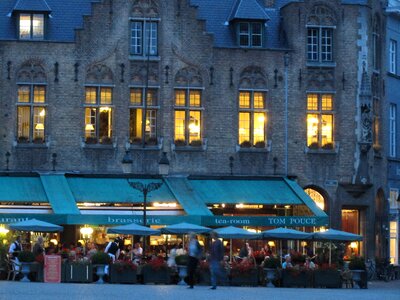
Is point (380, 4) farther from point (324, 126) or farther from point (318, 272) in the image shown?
point (318, 272)

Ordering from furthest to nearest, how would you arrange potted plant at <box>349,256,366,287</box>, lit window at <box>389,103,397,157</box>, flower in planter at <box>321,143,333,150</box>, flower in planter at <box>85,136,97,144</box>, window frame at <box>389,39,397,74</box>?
window frame at <box>389,39,397,74</box> < lit window at <box>389,103,397,157</box> < flower in planter at <box>321,143,333,150</box> < flower in planter at <box>85,136,97,144</box> < potted plant at <box>349,256,366,287</box>

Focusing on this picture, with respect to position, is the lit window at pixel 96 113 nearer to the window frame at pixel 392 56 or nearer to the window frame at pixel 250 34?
the window frame at pixel 250 34

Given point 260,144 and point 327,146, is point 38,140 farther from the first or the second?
point 327,146

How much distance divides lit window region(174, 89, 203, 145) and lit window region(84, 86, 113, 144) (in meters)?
2.78

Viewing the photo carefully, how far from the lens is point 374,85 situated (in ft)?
167

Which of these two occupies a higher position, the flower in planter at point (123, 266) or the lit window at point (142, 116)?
the lit window at point (142, 116)

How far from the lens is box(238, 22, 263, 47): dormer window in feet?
162

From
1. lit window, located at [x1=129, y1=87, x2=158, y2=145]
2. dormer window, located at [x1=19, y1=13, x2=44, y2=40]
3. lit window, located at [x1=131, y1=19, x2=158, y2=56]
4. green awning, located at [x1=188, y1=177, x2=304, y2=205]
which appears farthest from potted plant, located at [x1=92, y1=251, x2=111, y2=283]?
dormer window, located at [x1=19, y1=13, x2=44, y2=40]

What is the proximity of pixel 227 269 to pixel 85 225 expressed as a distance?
942cm

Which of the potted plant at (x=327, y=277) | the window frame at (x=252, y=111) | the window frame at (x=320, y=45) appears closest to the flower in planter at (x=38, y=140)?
the window frame at (x=252, y=111)

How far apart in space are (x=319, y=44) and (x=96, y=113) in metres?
9.79

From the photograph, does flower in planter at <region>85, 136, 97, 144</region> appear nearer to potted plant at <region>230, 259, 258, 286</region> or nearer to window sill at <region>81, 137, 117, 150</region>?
window sill at <region>81, 137, 117, 150</region>

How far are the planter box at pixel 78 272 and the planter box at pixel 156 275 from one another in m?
1.77

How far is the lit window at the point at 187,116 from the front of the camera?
158ft
